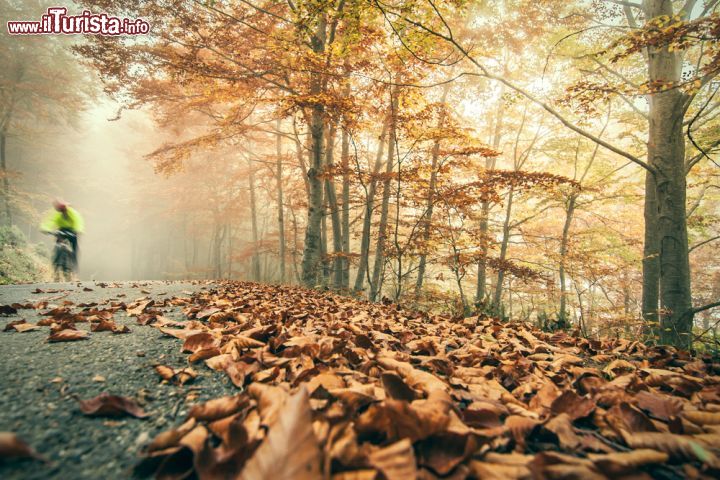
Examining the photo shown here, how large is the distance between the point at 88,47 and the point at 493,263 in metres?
9.21

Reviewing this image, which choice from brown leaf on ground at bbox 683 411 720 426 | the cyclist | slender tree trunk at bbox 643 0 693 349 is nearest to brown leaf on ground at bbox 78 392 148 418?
brown leaf on ground at bbox 683 411 720 426

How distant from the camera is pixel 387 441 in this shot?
0.78m

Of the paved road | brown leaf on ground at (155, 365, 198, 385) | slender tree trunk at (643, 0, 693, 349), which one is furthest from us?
slender tree trunk at (643, 0, 693, 349)

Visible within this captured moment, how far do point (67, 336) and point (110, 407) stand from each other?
100 cm

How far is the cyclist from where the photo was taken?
21.5ft

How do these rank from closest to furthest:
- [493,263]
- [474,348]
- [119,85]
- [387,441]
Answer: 1. [387,441]
2. [474,348]
3. [493,263]
4. [119,85]

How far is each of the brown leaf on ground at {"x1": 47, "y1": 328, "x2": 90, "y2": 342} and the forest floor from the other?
0.01 meters

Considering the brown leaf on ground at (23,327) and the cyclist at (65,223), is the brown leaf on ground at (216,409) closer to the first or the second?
the brown leaf on ground at (23,327)

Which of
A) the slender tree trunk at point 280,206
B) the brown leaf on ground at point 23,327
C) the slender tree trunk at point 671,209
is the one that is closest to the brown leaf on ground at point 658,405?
the brown leaf on ground at point 23,327

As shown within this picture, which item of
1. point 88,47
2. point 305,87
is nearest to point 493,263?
point 305,87

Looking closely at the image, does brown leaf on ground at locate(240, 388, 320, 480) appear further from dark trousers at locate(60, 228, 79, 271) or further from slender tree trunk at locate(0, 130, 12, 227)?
slender tree trunk at locate(0, 130, 12, 227)

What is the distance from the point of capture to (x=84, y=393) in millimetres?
1051

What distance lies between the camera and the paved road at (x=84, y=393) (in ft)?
2.44

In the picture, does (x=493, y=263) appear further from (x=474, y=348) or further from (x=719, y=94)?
(x=719, y=94)
